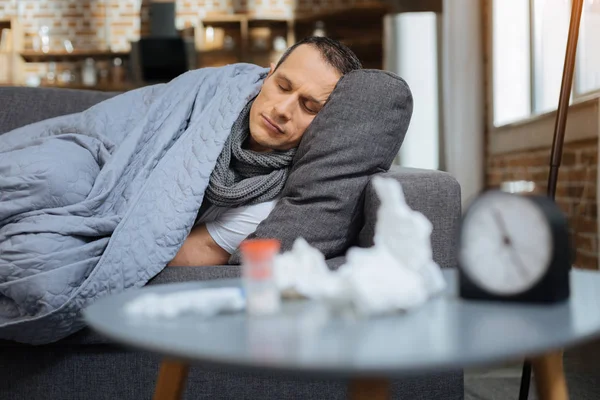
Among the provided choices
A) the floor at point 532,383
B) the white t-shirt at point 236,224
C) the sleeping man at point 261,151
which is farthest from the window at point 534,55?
the white t-shirt at point 236,224

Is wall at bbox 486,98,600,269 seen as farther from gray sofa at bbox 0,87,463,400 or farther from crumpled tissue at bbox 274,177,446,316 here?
crumpled tissue at bbox 274,177,446,316

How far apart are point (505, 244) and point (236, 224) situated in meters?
0.88

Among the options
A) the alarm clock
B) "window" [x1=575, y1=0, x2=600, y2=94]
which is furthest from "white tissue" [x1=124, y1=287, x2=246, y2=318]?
"window" [x1=575, y1=0, x2=600, y2=94]

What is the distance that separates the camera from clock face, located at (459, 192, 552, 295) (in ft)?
2.64

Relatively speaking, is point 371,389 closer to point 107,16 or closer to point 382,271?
point 382,271

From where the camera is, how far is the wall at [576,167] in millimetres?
2541

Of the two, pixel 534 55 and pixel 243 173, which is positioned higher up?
pixel 534 55

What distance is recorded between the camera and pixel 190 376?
4.84 ft

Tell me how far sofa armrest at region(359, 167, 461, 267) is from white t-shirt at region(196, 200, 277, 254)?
257 mm

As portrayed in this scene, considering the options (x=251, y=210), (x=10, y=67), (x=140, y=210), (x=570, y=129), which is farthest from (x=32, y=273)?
(x=10, y=67)

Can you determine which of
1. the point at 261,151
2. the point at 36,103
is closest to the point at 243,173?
the point at 261,151

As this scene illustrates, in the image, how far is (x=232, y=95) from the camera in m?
1.81

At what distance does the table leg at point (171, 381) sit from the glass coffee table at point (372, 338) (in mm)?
150

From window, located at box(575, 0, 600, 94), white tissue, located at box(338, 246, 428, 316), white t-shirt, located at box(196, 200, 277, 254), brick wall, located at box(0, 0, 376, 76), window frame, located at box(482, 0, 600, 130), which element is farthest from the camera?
brick wall, located at box(0, 0, 376, 76)
